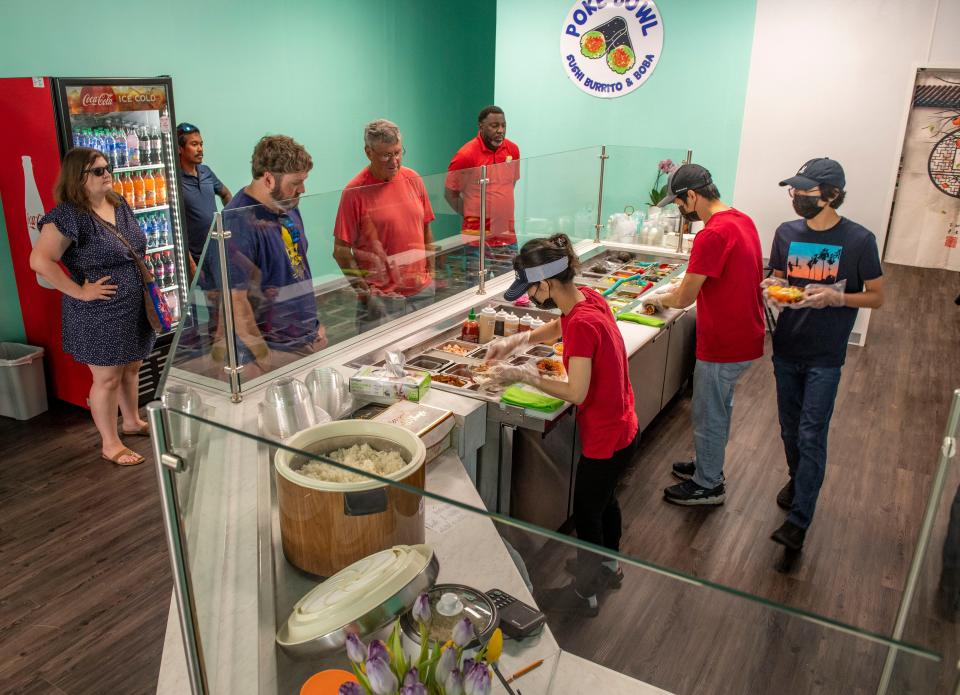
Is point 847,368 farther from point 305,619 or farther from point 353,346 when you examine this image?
point 305,619

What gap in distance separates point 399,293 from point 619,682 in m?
2.66

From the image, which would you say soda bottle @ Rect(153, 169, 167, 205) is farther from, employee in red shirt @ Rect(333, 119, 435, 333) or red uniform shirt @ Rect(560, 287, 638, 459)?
red uniform shirt @ Rect(560, 287, 638, 459)

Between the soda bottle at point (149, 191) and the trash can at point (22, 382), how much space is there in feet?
3.88

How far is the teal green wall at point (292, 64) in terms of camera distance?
16.2ft

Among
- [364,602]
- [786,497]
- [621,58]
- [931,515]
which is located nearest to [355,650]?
[364,602]

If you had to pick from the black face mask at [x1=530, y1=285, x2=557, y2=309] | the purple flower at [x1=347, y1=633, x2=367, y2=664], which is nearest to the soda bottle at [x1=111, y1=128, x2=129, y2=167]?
the black face mask at [x1=530, y1=285, x2=557, y2=309]

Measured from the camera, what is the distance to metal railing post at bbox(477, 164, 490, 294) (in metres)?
4.07

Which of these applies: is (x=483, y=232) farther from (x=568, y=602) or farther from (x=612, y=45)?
(x=612, y=45)

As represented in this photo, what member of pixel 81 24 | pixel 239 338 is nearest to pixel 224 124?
pixel 81 24

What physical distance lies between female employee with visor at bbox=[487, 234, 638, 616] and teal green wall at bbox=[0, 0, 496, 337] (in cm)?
98

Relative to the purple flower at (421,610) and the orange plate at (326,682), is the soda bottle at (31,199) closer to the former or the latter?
the orange plate at (326,682)

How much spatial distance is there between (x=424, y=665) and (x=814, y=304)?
2.74 metres

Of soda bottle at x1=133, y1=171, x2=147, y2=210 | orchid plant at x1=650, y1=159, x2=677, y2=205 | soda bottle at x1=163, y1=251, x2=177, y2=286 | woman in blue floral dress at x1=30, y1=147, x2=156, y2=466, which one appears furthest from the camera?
orchid plant at x1=650, y1=159, x2=677, y2=205

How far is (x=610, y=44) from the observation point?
276 inches
